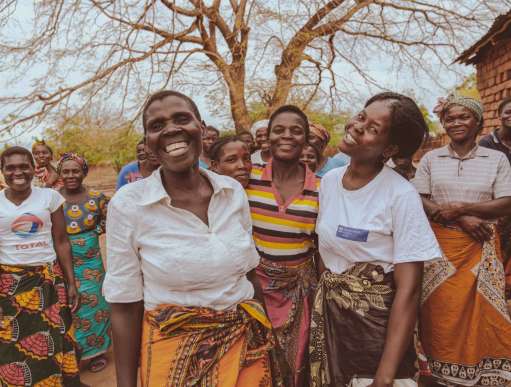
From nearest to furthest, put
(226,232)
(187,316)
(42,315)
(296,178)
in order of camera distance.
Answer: (187,316) → (226,232) → (296,178) → (42,315)

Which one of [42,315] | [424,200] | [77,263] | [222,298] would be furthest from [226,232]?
[77,263]

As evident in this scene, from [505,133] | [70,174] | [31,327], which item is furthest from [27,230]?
[505,133]

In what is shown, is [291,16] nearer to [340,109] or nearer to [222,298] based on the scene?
[340,109]

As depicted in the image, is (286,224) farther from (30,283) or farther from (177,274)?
(30,283)

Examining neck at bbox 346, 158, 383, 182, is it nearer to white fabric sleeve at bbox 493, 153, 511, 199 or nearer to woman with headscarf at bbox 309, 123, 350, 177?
white fabric sleeve at bbox 493, 153, 511, 199

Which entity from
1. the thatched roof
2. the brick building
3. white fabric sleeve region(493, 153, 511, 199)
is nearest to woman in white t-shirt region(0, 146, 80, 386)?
white fabric sleeve region(493, 153, 511, 199)

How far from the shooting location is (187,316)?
49.8 inches

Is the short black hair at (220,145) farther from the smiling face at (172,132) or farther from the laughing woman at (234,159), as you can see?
the smiling face at (172,132)

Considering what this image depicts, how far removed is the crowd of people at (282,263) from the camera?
51.1 inches

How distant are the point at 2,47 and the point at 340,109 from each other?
6.09 meters

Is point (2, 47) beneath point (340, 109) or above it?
above

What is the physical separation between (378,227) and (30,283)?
2.38m

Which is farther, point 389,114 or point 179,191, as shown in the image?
point 389,114

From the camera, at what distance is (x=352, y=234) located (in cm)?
159
